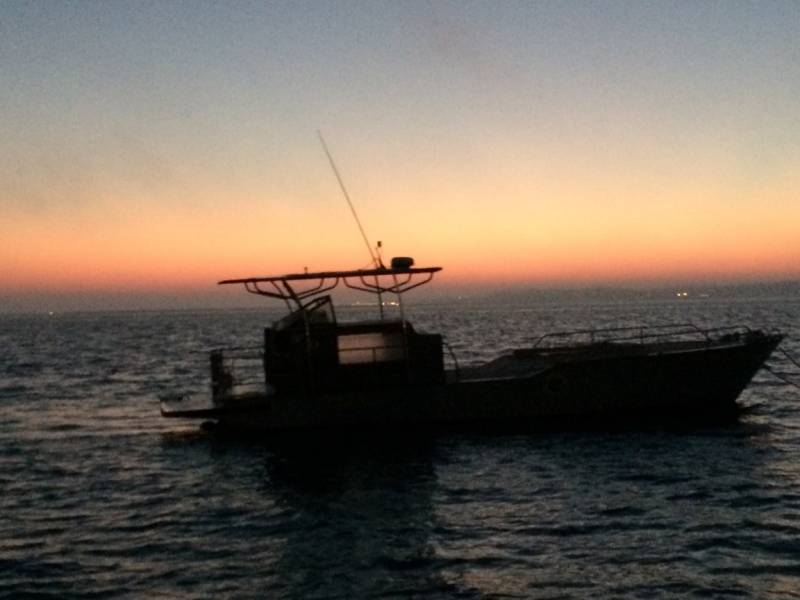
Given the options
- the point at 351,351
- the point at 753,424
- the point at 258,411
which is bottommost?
the point at 753,424

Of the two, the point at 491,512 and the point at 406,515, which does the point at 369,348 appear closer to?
the point at 406,515

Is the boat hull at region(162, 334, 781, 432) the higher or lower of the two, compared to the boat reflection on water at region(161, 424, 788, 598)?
higher

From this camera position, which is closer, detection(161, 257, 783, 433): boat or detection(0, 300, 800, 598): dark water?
detection(0, 300, 800, 598): dark water

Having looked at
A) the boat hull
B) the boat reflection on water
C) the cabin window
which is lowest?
the boat reflection on water

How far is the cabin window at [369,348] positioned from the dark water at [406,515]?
232cm

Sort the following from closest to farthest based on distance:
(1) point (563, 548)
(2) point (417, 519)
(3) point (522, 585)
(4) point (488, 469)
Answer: (3) point (522, 585), (1) point (563, 548), (2) point (417, 519), (4) point (488, 469)

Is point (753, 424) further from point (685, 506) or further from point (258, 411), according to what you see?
point (258, 411)

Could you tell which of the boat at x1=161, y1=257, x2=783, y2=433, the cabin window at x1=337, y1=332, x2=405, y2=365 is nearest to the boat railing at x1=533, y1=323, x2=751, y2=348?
the boat at x1=161, y1=257, x2=783, y2=433

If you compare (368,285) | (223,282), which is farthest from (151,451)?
(368,285)

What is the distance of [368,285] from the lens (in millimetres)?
24344

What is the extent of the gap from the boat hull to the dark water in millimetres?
923

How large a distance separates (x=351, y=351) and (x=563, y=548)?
11.1 metres

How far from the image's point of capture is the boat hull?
2378cm

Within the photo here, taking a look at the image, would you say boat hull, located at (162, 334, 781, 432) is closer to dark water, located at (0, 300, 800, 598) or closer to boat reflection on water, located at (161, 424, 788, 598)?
boat reflection on water, located at (161, 424, 788, 598)
